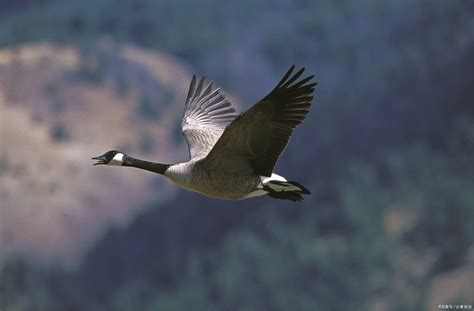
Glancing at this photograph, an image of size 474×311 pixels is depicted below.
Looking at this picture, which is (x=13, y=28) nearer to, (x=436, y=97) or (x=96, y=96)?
(x=96, y=96)

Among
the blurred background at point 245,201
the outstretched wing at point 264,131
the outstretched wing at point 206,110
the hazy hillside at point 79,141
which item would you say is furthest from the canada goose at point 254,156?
the blurred background at point 245,201

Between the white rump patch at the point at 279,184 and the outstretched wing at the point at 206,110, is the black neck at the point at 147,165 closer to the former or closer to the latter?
the white rump patch at the point at 279,184

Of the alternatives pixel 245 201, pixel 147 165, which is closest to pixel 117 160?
pixel 147 165

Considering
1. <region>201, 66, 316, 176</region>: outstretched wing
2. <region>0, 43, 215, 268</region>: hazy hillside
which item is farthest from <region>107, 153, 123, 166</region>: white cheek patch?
<region>0, 43, 215, 268</region>: hazy hillside

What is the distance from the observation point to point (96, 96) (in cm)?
3272

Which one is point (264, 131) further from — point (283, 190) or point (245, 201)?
point (245, 201)

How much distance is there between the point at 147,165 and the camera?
6789 mm

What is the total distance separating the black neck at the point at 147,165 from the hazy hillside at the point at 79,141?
17.7 m

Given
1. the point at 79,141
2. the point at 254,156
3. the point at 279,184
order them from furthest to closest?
the point at 79,141, the point at 254,156, the point at 279,184

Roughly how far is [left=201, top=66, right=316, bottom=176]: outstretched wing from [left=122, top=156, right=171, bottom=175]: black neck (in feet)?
0.97

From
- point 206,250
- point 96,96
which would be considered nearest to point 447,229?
point 206,250

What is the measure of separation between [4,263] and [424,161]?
17.4 meters

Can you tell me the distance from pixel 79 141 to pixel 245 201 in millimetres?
7808

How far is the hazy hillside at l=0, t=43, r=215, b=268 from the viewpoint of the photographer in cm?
2798
